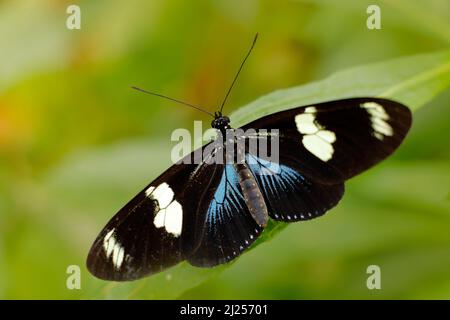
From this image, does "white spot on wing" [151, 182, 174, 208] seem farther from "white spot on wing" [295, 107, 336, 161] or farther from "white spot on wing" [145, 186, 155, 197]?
"white spot on wing" [295, 107, 336, 161]

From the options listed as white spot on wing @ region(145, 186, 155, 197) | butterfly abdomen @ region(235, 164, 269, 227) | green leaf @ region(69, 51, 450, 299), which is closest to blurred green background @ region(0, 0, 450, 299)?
green leaf @ region(69, 51, 450, 299)

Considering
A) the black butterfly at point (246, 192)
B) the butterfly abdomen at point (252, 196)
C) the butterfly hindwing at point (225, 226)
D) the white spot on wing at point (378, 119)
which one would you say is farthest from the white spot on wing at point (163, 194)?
the white spot on wing at point (378, 119)

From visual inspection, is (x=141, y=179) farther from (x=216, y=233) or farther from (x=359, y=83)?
(x=359, y=83)

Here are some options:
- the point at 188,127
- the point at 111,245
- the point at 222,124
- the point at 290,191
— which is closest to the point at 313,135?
the point at 290,191

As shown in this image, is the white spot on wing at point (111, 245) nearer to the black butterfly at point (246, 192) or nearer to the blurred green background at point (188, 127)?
the black butterfly at point (246, 192)

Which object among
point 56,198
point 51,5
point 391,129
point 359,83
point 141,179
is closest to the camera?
point 391,129

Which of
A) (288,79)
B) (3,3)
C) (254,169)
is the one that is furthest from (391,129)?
(3,3)

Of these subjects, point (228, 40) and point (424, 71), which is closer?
point (424, 71)
